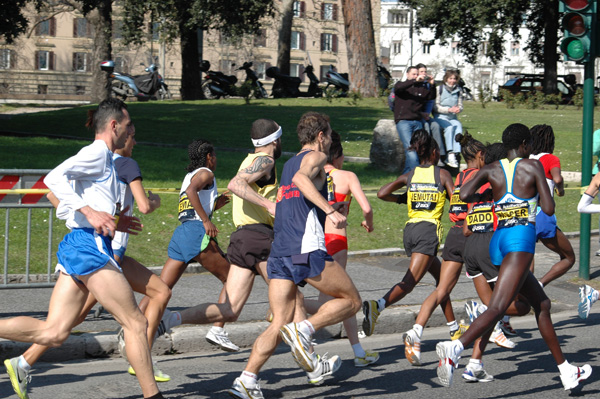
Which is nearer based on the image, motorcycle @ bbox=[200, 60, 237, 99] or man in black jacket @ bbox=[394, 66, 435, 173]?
man in black jacket @ bbox=[394, 66, 435, 173]

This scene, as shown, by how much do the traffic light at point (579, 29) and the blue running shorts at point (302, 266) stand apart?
608 centimetres

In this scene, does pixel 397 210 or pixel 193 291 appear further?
pixel 397 210

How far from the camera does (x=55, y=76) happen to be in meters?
74.4

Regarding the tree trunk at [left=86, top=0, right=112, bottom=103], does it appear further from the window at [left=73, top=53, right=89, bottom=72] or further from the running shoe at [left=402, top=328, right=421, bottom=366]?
the window at [left=73, top=53, right=89, bottom=72]

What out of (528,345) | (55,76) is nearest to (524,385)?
(528,345)

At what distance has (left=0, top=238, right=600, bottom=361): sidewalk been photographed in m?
7.25

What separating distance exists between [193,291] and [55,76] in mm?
68528

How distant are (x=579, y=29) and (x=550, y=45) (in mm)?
32100

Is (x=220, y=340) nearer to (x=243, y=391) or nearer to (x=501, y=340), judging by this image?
(x=243, y=391)

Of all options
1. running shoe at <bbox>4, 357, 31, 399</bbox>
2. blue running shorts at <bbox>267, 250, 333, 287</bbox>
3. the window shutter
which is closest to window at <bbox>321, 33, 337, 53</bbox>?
the window shutter

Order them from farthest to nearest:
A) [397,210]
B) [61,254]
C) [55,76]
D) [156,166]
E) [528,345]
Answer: [55,76]
[156,166]
[397,210]
[528,345]
[61,254]

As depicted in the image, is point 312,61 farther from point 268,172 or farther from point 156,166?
point 268,172

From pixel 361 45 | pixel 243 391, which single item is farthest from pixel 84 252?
pixel 361 45

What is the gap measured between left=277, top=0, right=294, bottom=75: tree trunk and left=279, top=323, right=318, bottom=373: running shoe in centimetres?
3448
